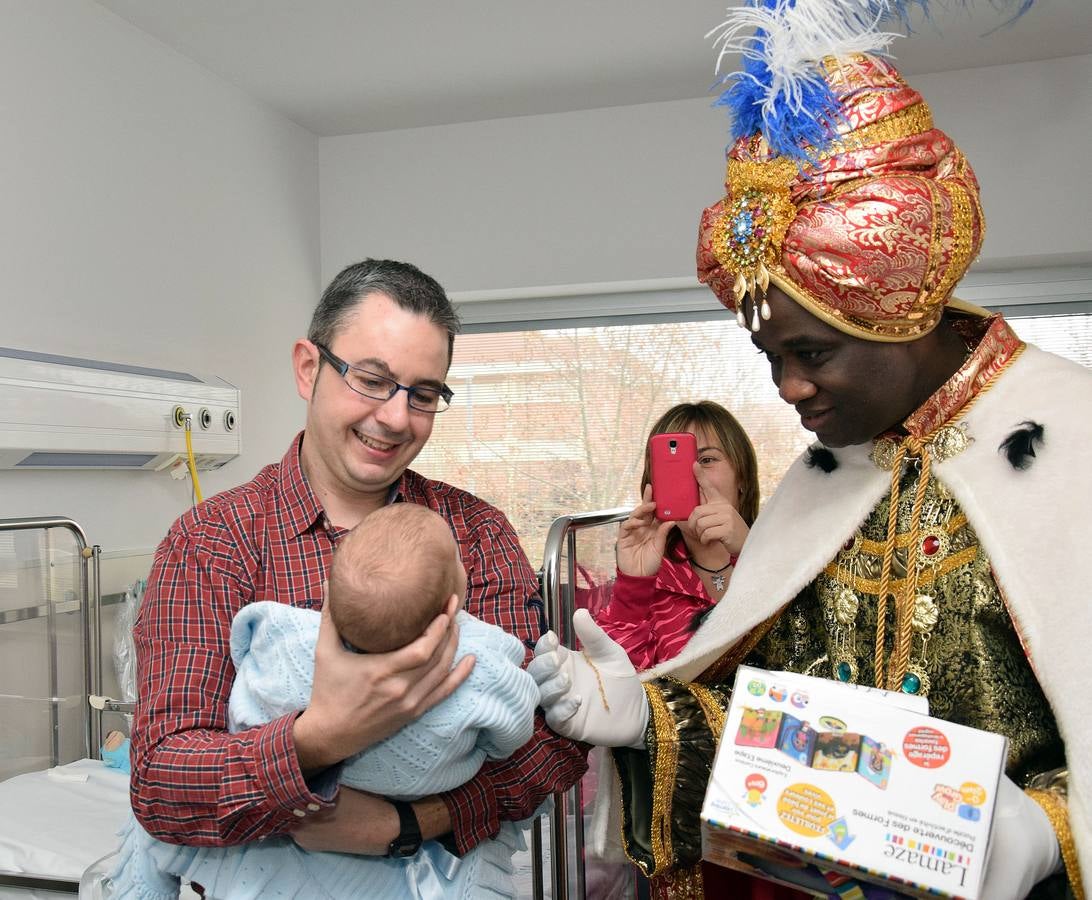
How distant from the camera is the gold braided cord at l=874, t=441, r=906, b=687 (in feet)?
4.56

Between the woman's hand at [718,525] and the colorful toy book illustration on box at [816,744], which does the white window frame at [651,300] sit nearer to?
the woman's hand at [718,525]

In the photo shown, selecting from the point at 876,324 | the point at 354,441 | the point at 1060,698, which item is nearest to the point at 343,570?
the point at 354,441

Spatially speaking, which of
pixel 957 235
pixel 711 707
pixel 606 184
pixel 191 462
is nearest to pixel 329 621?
pixel 711 707

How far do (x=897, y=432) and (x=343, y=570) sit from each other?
Result: 804 millimetres

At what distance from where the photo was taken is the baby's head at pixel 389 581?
1.21m

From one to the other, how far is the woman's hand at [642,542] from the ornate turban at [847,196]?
3.56 ft

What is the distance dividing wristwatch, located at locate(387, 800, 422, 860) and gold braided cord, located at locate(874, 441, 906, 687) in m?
0.65

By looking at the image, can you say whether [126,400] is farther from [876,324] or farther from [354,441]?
[876,324]

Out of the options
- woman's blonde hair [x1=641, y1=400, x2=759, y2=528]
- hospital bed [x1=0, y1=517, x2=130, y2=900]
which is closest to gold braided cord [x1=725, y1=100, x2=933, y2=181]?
woman's blonde hair [x1=641, y1=400, x2=759, y2=528]

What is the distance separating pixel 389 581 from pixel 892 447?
75 cm

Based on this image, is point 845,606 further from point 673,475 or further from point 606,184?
point 606,184

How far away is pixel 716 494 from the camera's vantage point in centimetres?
273

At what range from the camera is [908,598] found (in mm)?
1380

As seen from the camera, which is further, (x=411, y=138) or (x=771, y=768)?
(x=411, y=138)
